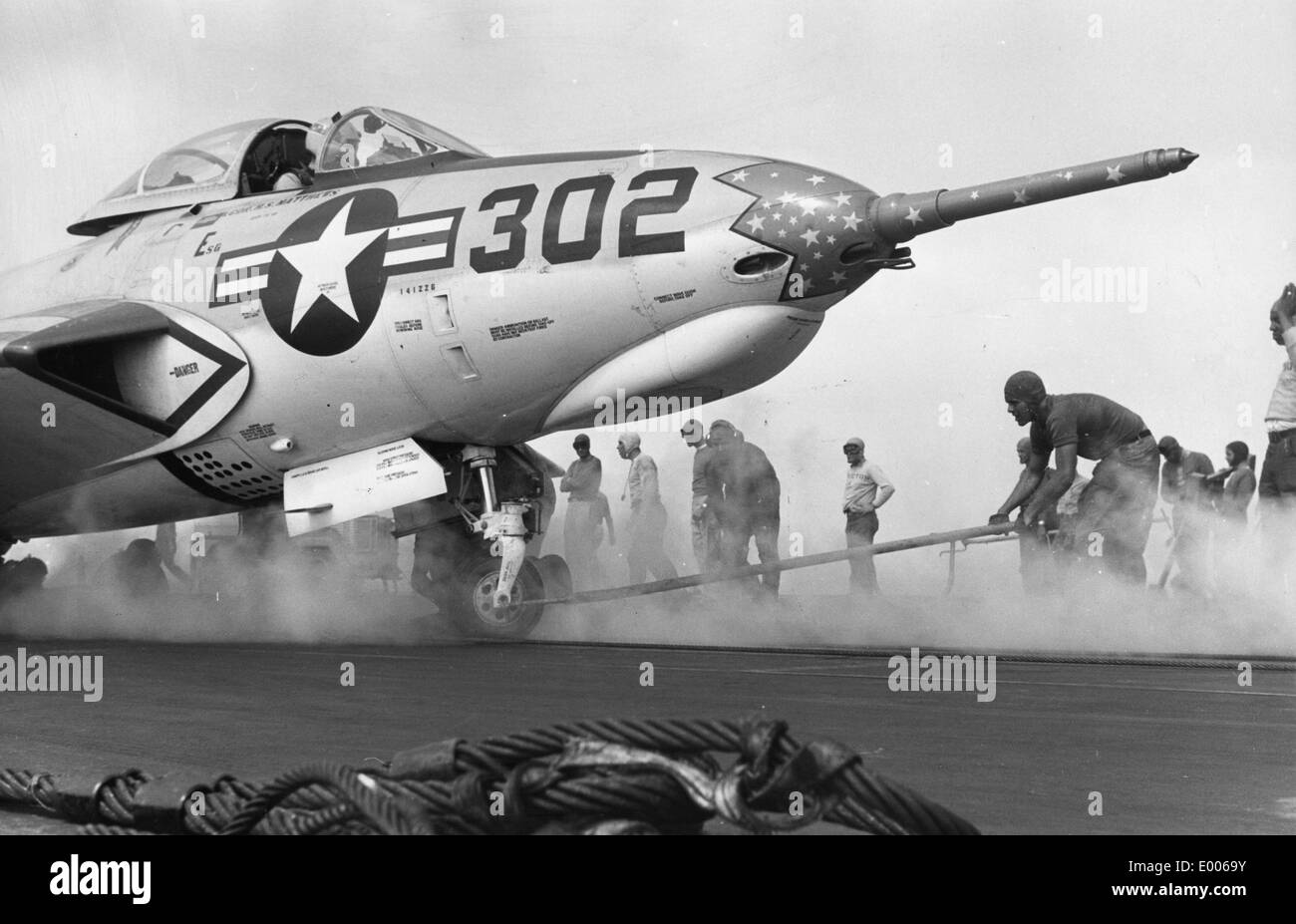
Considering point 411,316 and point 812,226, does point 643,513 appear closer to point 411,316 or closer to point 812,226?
point 411,316

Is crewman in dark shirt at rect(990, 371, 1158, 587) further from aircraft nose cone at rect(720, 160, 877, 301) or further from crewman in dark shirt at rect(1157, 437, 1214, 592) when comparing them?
aircraft nose cone at rect(720, 160, 877, 301)

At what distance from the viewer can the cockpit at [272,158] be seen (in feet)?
37.0

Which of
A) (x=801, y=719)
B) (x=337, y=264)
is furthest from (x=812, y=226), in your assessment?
(x=801, y=719)

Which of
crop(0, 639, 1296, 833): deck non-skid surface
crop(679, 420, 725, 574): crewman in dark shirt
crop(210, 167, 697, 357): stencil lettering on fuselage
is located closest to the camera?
crop(0, 639, 1296, 833): deck non-skid surface

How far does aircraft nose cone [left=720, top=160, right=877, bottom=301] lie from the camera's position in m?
8.99

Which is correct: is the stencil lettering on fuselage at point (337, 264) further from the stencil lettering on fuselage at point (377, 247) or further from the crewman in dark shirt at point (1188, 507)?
the crewman in dark shirt at point (1188, 507)

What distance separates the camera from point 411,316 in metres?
10.2

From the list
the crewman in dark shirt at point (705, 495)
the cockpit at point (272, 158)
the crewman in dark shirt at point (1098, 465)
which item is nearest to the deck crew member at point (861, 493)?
the crewman in dark shirt at point (705, 495)

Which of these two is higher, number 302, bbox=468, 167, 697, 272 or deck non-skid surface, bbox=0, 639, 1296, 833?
number 302, bbox=468, 167, 697, 272

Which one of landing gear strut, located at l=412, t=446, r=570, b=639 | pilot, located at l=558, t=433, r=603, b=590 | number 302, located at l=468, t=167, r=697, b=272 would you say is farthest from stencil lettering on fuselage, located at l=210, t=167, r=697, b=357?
pilot, located at l=558, t=433, r=603, b=590

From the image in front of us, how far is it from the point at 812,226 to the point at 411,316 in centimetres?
302

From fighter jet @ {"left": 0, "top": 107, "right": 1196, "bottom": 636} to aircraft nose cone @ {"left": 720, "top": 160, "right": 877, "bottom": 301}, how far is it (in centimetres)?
Answer: 1

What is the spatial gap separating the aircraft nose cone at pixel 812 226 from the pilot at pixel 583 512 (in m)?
7.48
